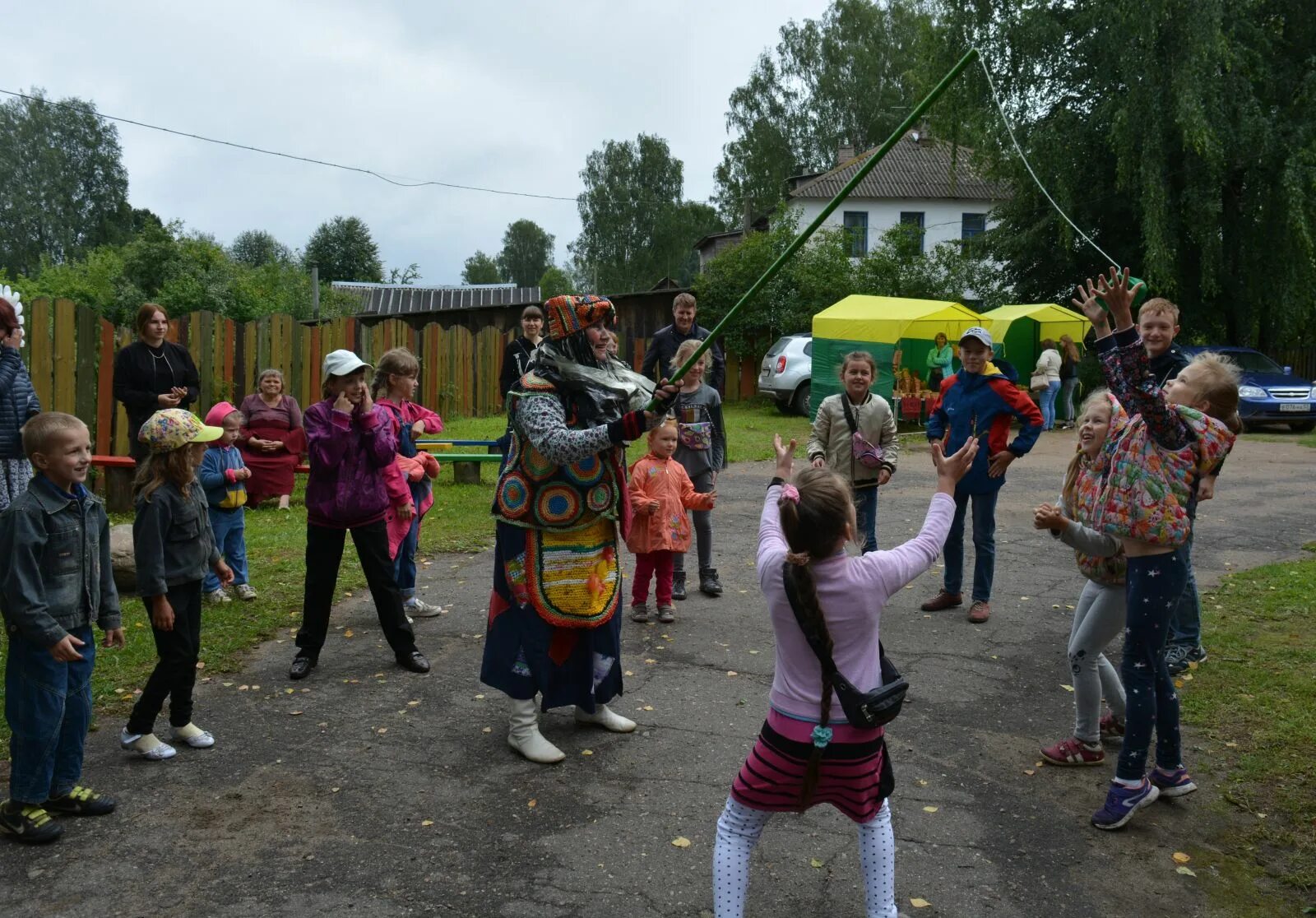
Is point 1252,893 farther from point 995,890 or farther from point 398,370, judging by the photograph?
point 398,370

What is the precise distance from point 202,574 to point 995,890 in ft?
11.6

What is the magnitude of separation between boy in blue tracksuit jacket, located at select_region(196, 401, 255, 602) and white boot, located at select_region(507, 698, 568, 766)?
3.15 metres

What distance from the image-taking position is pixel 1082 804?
14.7 ft

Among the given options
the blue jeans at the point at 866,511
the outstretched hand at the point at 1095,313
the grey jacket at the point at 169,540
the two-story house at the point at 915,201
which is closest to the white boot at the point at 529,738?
the grey jacket at the point at 169,540

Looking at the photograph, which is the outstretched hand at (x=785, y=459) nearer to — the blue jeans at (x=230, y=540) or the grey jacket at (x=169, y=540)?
the grey jacket at (x=169, y=540)

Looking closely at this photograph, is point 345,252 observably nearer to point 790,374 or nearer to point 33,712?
point 790,374

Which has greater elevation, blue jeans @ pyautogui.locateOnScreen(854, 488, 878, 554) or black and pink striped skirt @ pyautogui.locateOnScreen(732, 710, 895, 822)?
blue jeans @ pyautogui.locateOnScreen(854, 488, 878, 554)

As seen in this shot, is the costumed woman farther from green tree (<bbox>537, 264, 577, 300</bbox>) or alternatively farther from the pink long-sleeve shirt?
green tree (<bbox>537, 264, 577, 300</bbox>)

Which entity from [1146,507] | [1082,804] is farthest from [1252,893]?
[1146,507]

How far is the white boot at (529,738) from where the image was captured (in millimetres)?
4848

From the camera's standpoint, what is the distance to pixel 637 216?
215ft

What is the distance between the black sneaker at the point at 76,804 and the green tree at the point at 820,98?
4786 centimetres

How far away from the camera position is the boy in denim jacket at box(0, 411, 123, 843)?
399cm

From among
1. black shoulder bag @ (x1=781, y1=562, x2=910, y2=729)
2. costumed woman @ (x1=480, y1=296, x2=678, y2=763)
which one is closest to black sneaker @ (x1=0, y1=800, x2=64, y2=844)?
costumed woman @ (x1=480, y1=296, x2=678, y2=763)
